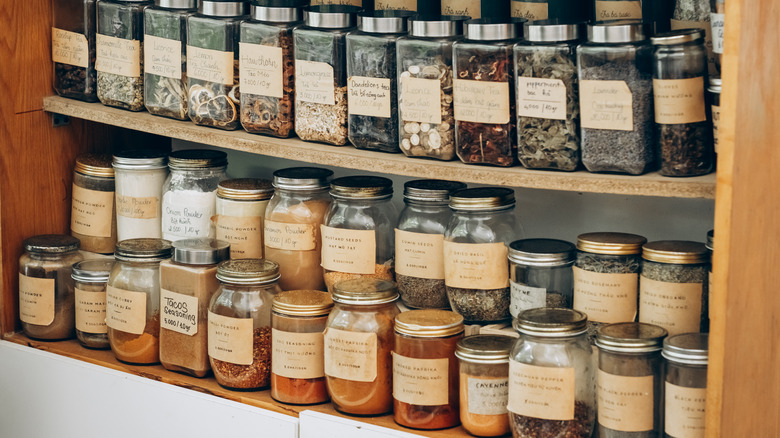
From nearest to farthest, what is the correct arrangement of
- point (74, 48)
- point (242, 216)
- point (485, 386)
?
1. point (485, 386)
2. point (242, 216)
3. point (74, 48)

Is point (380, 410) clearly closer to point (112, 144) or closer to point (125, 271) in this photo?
point (125, 271)

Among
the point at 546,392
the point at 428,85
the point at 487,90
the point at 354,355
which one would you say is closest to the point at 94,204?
the point at 354,355

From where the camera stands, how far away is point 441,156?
1.66m

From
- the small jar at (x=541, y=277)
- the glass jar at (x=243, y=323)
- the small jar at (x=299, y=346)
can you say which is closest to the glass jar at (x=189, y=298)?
the glass jar at (x=243, y=323)

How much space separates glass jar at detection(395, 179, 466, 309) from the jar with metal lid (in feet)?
1.49

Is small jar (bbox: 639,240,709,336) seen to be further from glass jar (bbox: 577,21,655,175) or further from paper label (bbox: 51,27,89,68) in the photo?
paper label (bbox: 51,27,89,68)

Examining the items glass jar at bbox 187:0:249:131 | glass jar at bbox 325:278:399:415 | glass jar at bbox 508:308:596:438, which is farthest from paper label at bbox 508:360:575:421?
glass jar at bbox 187:0:249:131

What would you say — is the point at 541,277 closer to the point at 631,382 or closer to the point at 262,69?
the point at 631,382

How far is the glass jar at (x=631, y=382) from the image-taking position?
1519mm

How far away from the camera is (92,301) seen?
208 centimetres

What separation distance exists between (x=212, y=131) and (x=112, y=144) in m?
0.54

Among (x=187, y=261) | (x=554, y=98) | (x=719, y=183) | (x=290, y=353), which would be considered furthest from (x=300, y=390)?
(x=719, y=183)

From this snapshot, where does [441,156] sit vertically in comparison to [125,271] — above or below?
above

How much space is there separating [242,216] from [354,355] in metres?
0.42
